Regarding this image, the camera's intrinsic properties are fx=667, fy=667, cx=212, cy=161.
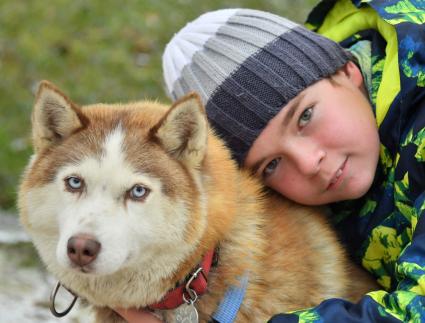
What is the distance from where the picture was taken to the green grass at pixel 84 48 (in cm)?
530

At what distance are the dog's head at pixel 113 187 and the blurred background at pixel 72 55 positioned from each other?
1.72m

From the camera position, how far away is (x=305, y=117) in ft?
9.71

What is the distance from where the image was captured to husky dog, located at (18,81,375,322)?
2.37 metres

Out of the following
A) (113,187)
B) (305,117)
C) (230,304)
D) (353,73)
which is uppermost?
(353,73)

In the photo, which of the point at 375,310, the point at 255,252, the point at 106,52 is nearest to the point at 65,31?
the point at 106,52

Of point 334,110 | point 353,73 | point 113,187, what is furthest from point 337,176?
point 113,187

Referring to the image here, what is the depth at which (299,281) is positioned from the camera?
2.81 meters

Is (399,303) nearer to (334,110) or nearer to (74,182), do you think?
(334,110)

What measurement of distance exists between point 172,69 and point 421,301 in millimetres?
1699

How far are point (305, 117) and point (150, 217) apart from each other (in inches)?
36.5

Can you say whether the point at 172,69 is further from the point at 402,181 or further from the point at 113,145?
the point at 402,181

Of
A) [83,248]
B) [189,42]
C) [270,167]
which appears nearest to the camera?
[83,248]

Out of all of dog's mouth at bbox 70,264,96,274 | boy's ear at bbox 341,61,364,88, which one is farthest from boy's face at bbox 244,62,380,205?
dog's mouth at bbox 70,264,96,274

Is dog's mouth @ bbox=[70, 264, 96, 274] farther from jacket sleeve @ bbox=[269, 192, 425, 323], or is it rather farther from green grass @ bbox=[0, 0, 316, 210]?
green grass @ bbox=[0, 0, 316, 210]
